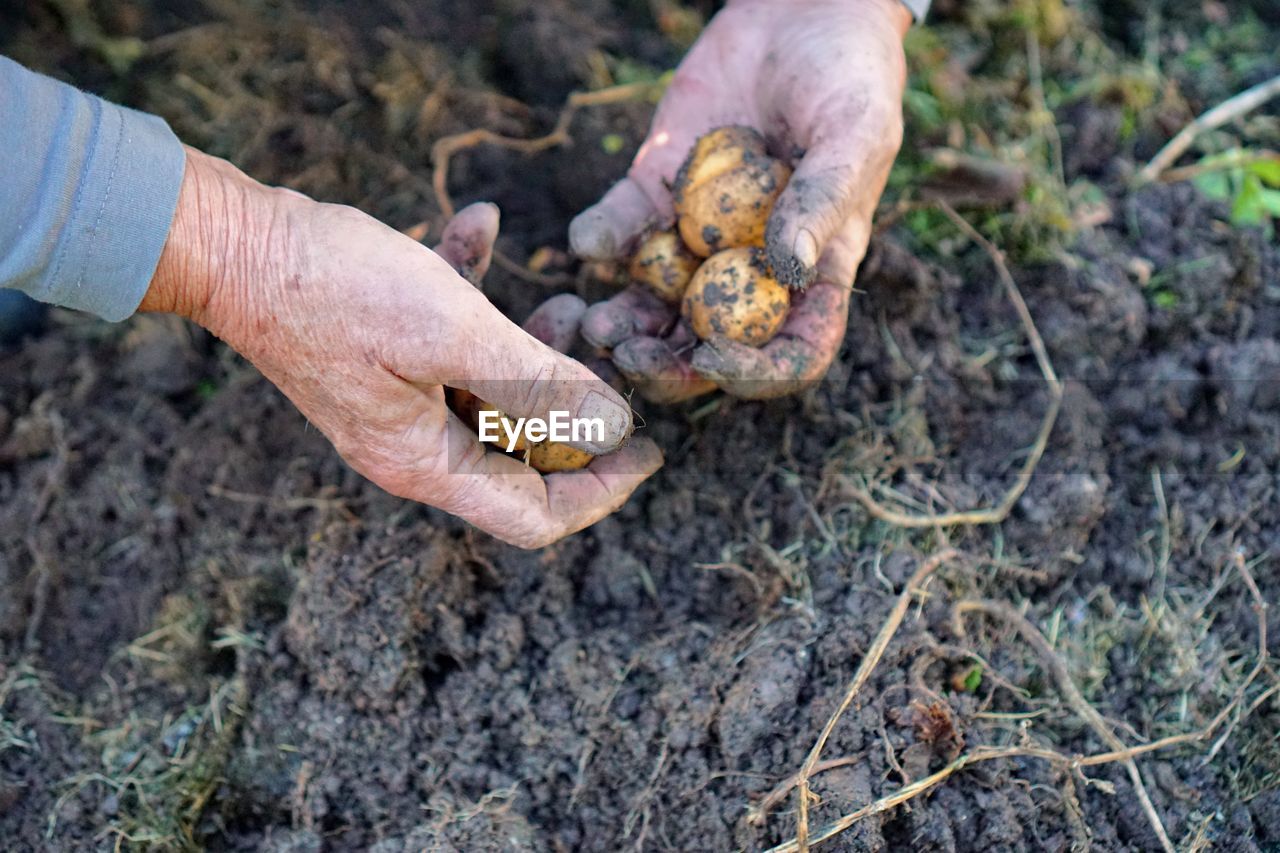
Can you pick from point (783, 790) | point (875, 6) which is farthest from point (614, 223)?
point (783, 790)

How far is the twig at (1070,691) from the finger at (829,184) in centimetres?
91

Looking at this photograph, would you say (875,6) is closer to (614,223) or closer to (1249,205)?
(614,223)

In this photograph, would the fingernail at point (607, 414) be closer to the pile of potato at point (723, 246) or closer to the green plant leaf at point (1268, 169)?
the pile of potato at point (723, 246)

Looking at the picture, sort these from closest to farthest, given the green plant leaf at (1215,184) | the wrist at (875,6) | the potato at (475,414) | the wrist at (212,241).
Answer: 1. the wrist at (212,241)
2. the potato at (475,414)
3. the wrist at (875,6)
4. the green plant leaf at (1215,184)

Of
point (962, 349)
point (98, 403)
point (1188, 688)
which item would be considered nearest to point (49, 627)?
point (98, 403)

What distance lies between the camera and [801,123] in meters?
2.74

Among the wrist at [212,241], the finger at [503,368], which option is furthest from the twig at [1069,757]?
the wrist at [212,241]

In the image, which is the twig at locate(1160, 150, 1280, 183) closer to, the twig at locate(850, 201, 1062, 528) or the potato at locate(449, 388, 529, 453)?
the twig at locate(850, 201, 1062, 528)

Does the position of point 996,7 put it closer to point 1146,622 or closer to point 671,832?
point 1146,622

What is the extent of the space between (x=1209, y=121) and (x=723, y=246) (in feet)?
7.20

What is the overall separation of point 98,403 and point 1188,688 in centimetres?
315

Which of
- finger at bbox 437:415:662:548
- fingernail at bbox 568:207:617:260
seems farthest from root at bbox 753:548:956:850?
fingernail at bbox 568:207:617:260

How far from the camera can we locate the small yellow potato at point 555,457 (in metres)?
2.40

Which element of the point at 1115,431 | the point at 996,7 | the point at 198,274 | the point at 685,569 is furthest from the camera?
the point at 996,7
